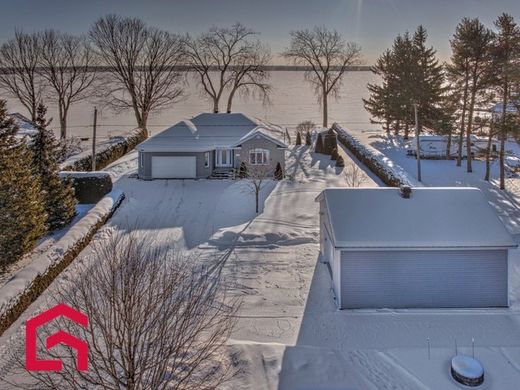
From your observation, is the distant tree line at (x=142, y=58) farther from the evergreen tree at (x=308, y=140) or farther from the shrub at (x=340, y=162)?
the shrub at (x=340, y=162)

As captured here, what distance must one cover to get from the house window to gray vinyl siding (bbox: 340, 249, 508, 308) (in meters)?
14.7

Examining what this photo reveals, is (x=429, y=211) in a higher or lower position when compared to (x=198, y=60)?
lower

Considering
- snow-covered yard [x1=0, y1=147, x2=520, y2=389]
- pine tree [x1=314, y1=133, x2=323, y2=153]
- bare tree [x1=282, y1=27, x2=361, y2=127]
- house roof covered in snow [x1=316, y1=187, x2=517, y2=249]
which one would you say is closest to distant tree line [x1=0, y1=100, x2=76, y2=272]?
snow-covered yard [x1=0, y1=147, x2=520, y2=389]

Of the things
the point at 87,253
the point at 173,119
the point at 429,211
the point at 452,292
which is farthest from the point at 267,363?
the point at 173,119

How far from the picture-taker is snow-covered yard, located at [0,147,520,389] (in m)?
9.34

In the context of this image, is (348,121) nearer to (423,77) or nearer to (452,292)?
(423,77)

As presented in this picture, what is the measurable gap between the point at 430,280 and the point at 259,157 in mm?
15461

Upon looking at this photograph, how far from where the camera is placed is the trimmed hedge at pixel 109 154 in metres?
25.3

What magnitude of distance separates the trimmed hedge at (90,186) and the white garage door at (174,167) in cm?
473

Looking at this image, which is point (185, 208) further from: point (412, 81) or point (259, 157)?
point (412, 81)

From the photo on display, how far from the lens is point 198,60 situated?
44438 mm

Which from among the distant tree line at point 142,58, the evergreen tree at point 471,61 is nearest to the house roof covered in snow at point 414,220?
the evergreen tree at point 471,61

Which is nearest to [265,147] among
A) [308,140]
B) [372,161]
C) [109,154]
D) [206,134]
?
[206,134]

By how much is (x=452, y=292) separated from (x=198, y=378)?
26.6 ft
